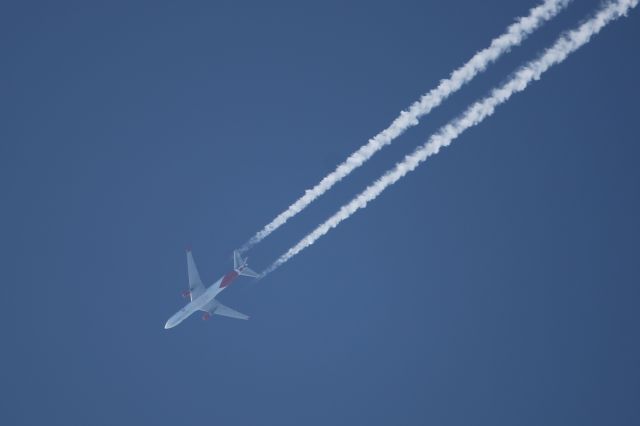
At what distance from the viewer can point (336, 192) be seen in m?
68.4

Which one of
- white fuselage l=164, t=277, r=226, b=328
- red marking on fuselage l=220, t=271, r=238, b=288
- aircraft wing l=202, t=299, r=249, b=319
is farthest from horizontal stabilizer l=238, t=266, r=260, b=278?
aircraft wing l=202, t=299, r=249, b=319

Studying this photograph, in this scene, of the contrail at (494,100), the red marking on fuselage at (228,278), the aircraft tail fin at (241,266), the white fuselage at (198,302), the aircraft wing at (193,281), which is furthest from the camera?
the aircraft wing at (193,281)

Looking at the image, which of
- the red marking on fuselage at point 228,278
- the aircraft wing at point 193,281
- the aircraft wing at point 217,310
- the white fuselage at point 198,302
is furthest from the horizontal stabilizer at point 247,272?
the aircraft wing at point 217,310

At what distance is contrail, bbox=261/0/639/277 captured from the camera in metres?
31.1

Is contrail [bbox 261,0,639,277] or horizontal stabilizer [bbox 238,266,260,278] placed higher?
contrail [bbox 261,0,639,277]

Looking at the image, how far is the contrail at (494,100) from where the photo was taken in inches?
1224

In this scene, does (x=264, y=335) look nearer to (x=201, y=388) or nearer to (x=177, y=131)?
(x=201, y=388)

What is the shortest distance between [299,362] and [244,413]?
1510 cm

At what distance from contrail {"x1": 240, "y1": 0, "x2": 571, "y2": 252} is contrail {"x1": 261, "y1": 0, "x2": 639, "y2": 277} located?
5.36 ft

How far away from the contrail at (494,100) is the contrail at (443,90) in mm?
1635

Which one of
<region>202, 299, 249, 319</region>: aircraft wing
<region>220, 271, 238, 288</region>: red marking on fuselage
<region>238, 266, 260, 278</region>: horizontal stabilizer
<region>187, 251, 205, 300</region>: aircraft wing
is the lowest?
<region>238, 266, 260, 278</region>: horizontal stabilizer

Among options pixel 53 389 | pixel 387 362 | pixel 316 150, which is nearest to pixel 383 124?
pixel 316 150

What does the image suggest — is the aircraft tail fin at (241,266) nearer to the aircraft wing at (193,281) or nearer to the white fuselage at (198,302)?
the white fuselage at (198,302)

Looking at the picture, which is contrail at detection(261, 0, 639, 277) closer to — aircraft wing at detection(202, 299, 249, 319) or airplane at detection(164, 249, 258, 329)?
airplane at detection(164, 249, 258, 329)
